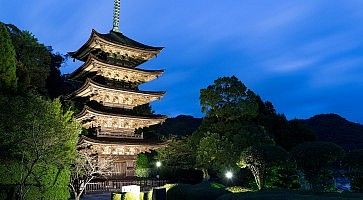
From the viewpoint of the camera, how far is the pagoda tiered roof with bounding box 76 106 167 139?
38.0 m

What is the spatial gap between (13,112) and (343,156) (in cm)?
2174

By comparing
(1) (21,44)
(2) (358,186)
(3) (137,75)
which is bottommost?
(2) (358,186)

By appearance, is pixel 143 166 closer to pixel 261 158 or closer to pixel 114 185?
pixel 114 185

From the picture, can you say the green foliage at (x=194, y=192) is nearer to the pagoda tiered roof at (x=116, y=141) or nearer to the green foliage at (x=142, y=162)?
the pagoda tiered roof at (x=116, y=141)

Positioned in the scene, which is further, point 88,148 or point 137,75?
point 137,75

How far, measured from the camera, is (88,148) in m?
37.5

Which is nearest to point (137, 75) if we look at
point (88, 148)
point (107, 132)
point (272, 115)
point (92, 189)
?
point (107, 132)

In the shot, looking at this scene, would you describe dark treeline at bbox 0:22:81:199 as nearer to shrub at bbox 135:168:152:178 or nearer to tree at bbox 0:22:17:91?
tree at bbox 0:22:17:91

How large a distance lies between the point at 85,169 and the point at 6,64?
1247cm

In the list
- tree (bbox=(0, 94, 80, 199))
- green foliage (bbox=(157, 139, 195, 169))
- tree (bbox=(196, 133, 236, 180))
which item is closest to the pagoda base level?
green foliage (bbox=(157, 139, 195, 169))

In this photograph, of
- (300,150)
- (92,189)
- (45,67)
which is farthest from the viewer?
(45,67)

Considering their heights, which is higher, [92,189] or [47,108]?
[47,108]

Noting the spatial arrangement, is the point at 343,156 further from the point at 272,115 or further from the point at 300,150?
the point at 272,115

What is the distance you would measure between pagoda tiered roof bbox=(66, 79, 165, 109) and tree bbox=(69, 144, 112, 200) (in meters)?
5.81
